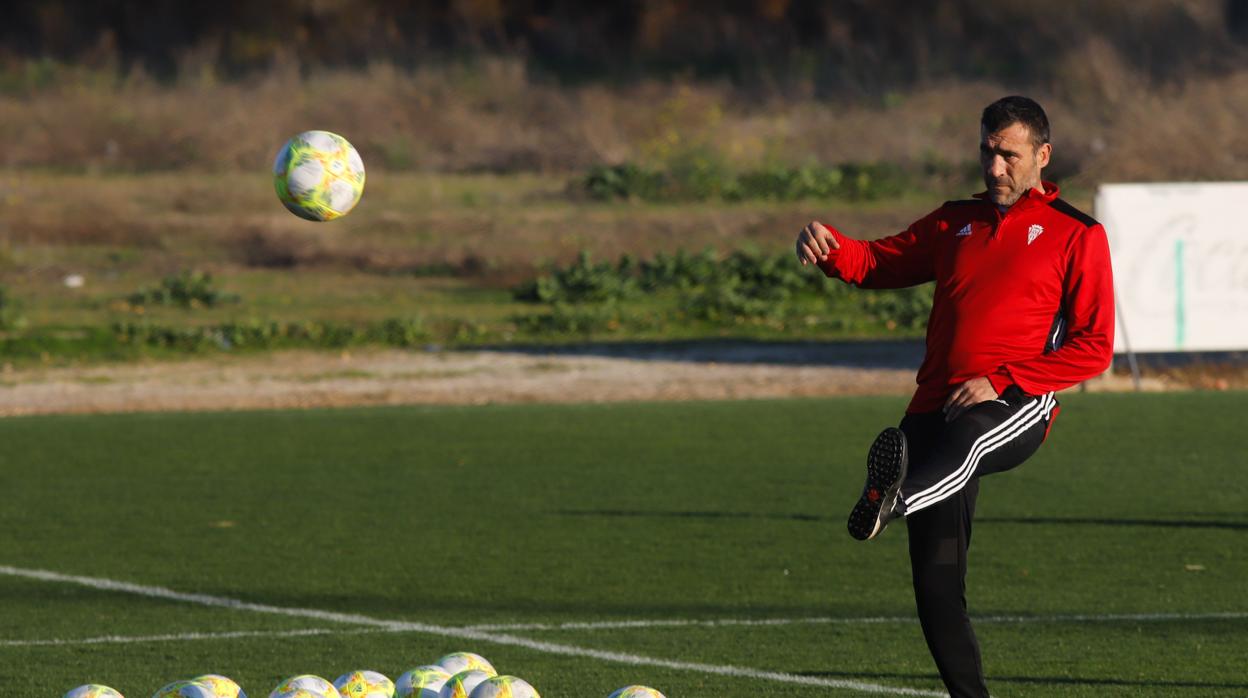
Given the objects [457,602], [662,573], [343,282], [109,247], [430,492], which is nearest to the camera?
[457,602]

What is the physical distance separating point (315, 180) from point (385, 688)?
205cm

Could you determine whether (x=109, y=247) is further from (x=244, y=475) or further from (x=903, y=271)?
(x=903, y=271)

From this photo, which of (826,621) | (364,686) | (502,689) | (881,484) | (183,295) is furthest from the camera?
(183,295)

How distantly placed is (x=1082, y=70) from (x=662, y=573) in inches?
1167

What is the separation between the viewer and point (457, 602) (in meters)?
9.96

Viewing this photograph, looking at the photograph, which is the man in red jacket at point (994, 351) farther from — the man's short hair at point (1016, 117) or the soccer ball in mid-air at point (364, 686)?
the soccer ball in mid-air at point (364, 686)

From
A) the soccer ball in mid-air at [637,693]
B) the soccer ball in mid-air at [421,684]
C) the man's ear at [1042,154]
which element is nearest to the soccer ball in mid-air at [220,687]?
the soccer ball in mid-air at [421,684]

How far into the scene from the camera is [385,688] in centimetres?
659

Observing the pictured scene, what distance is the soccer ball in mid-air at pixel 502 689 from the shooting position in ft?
20.4

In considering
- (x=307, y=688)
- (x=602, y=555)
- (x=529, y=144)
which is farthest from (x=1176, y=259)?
(x=529, y=144)

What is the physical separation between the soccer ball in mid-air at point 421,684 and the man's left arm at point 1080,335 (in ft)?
6.38

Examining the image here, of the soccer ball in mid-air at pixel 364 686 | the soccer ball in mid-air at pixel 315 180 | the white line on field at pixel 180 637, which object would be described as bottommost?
the white line on field at pixel 180 637

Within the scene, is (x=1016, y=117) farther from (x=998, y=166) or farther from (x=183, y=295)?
(x=183, y=295)

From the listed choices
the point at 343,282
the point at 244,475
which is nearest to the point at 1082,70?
the point at 343,282
